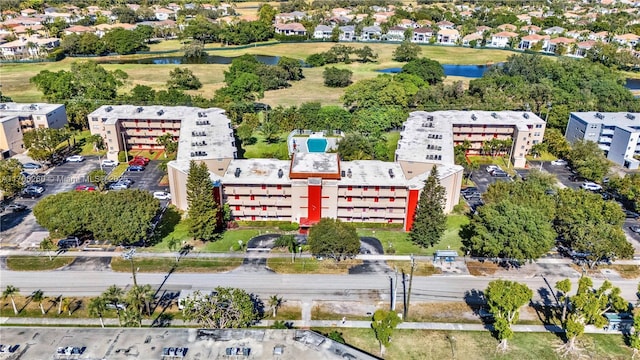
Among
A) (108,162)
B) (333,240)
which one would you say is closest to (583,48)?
(333,240)

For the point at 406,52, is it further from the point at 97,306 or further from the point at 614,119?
the point at 97,306

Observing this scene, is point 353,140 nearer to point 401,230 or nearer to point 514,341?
point 401,230

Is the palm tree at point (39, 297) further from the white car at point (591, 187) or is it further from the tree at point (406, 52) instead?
the tree at point (406, 52)

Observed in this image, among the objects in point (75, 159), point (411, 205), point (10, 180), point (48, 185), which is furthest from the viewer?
point (75, 159)

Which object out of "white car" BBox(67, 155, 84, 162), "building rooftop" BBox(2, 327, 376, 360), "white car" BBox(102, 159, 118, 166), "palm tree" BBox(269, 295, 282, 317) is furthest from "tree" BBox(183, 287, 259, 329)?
"white car" BBox(67, 155, 84, 162)

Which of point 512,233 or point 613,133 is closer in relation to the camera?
point 512,233

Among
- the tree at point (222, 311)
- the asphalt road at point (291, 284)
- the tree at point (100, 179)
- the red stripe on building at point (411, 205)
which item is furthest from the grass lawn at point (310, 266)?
the tree at point (100, 179)

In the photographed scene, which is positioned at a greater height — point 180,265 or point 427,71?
point 427,71
